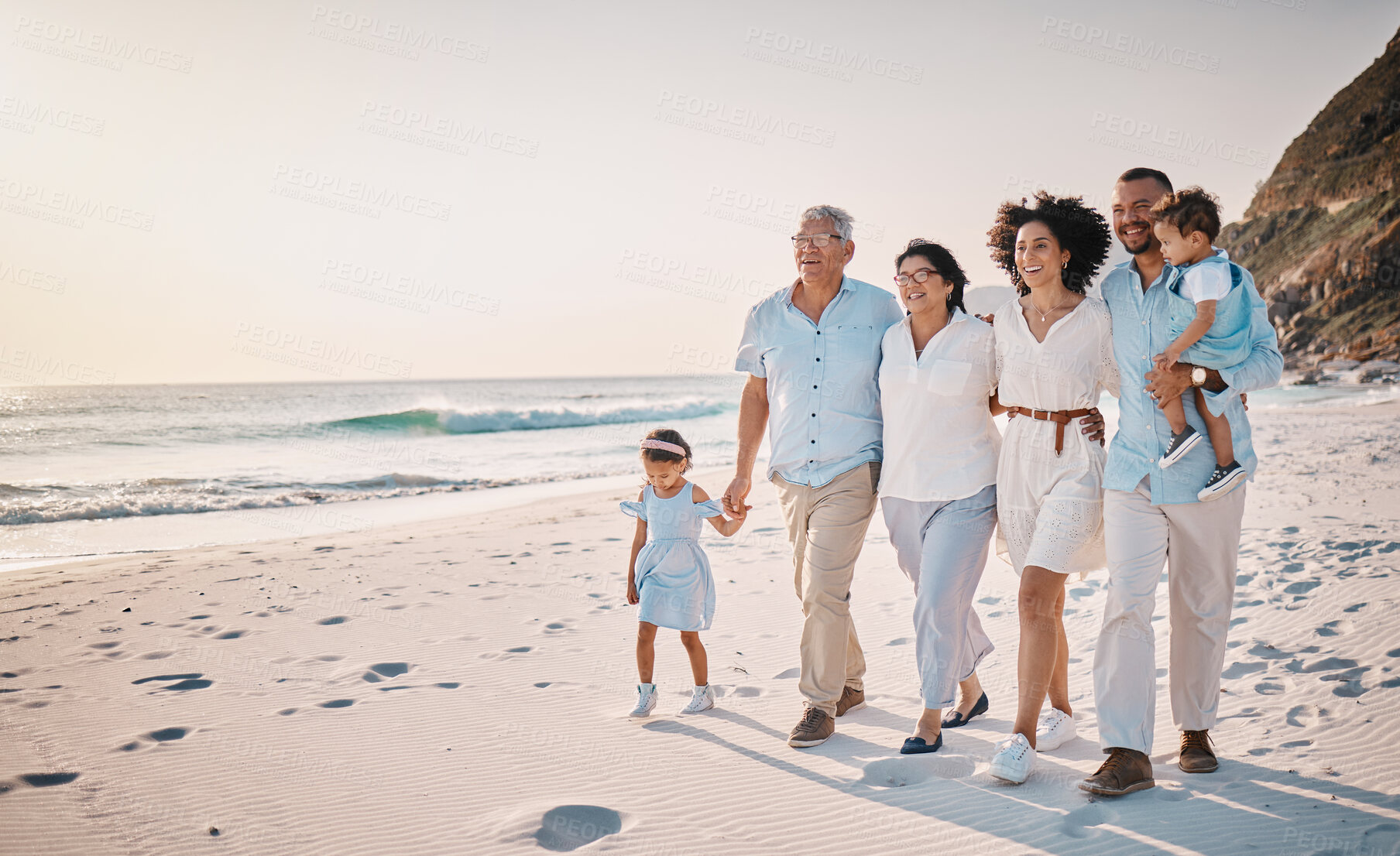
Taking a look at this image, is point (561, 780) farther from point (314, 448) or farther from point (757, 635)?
point (314, 448)

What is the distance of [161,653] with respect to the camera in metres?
4.96

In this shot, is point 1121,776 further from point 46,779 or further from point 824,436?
point 46,779

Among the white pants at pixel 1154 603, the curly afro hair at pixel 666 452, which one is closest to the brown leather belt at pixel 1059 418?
the white pants at pixel 1154 603

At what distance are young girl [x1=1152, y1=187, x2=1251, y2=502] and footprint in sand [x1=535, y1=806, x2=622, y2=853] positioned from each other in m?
2.40

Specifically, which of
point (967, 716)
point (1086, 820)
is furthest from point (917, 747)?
point (1086, 820)

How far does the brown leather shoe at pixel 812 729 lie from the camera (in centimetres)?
352

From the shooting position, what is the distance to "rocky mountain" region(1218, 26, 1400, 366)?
143ft

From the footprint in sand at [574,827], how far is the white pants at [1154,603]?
1.83 metres

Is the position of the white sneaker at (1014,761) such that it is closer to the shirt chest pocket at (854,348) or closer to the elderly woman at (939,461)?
the elderly woman at (939,461)

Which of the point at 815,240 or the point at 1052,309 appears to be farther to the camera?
the point at 815,240

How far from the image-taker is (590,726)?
12.5ft

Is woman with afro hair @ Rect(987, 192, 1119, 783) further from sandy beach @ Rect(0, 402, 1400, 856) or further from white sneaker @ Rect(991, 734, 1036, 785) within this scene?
sandy beach @ Rect(0, 402, 1400, 856)

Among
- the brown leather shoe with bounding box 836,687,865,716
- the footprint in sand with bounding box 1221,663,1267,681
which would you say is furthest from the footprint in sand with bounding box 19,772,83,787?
the footprint in sand with bounding box 1221,663,1267,681

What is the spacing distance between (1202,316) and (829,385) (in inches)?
59.3
